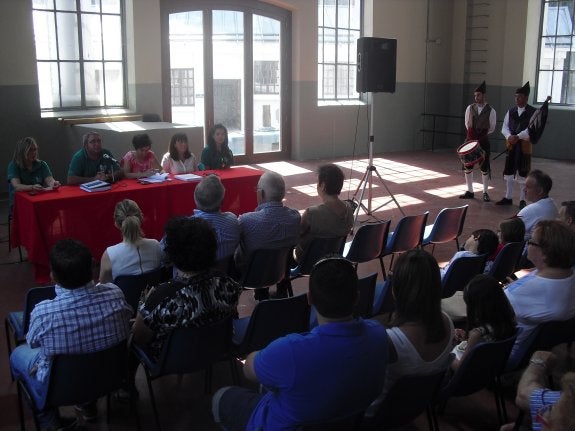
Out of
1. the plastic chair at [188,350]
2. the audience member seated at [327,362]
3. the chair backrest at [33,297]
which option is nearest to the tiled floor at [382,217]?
the plastic chair at [188,350]

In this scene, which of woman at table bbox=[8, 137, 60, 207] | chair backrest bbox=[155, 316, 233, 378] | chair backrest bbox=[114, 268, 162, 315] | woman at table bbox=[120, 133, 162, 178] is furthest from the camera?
woman at table bbox=[120, 133, 162, 178]

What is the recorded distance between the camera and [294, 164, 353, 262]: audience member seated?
453cm

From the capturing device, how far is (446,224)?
17.8 ft

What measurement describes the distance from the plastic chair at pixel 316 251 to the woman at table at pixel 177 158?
2.20 metres

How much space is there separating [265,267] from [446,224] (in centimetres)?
193

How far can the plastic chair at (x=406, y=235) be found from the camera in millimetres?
5070

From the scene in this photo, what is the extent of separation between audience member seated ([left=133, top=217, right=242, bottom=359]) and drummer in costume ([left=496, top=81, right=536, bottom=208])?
249 inches

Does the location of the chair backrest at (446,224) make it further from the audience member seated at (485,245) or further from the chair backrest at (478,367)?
the chair backrest at (478,367)

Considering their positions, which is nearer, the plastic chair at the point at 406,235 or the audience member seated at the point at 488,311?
the audience member seated at the point at 488,311

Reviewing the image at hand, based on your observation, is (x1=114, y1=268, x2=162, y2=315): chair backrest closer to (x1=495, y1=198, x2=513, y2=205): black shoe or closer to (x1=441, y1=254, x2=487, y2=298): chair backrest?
(x1=441, y1=254, x2=487, y2=298): chair backrest

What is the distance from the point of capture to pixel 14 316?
3357mm

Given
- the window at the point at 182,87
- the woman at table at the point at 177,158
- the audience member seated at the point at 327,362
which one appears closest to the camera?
the audience member seated at the point at 327,362

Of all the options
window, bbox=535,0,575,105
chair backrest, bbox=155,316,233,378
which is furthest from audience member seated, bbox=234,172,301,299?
window, bbox=535,0,575,105

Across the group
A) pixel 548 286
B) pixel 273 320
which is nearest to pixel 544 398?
pixel 548 286
